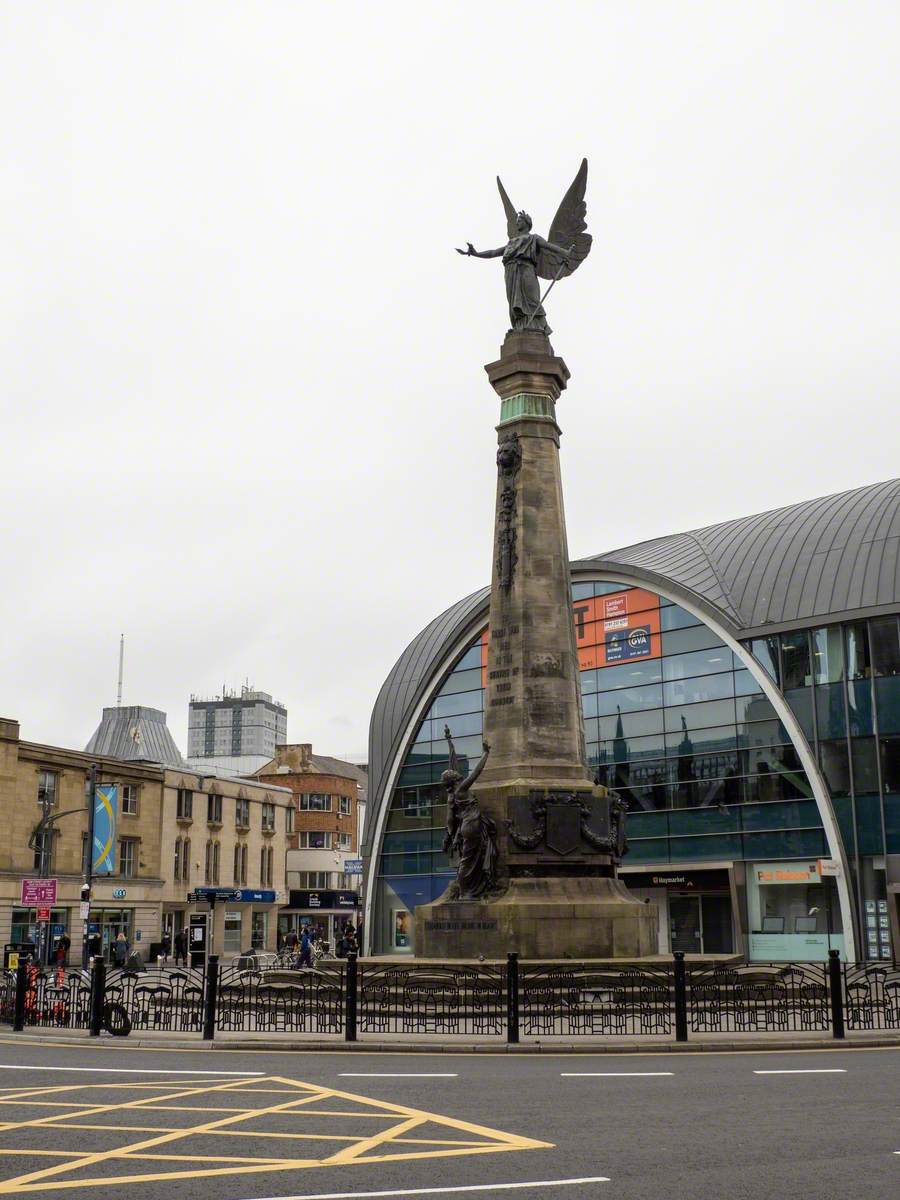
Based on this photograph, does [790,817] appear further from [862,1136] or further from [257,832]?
[257,832]

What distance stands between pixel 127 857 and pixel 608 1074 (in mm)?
54109

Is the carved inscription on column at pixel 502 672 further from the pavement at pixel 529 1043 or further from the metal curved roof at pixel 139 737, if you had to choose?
the metal curved roof at pixel 139 737

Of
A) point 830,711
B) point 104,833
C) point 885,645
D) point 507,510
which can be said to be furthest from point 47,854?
point 507,510

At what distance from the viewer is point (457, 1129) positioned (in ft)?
33.8

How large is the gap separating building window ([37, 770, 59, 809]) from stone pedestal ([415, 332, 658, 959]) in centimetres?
3873

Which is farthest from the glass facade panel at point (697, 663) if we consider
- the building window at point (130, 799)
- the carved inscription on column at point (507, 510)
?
the building window at point (130, 799)

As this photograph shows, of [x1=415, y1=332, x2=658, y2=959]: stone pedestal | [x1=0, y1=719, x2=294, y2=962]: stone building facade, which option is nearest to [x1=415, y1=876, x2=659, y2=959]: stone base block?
[x1=415, y1=332, x2=658, y2=959]: stone pedestal

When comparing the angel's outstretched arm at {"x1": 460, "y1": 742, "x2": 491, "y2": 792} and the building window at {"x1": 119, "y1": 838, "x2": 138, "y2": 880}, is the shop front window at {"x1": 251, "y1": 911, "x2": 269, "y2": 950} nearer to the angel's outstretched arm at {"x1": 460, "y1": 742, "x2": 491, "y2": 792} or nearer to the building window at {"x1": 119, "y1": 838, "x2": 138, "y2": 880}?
the building window at {"x1": 119, "y1": 838, "x2": 138, "y2": 880}

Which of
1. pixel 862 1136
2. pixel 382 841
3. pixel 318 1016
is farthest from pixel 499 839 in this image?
pixel 382 841

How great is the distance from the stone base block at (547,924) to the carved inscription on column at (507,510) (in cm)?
618

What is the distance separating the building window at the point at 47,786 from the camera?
5828 cm

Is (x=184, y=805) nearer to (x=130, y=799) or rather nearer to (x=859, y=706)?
(x=130, y=799)

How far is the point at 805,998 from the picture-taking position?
19.8 m

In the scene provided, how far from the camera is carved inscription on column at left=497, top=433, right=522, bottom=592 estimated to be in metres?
25.5
